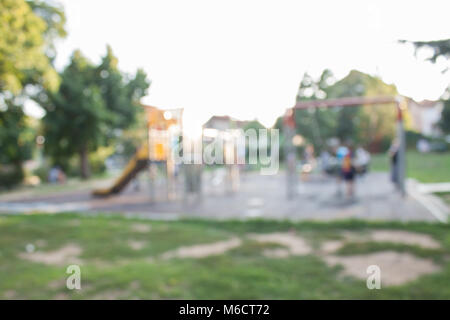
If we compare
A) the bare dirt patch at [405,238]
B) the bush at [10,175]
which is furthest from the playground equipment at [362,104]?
the bush at [10,175]

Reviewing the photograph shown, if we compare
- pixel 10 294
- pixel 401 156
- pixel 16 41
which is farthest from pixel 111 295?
pixel 401 156

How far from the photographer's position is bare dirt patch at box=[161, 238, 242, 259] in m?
5.57

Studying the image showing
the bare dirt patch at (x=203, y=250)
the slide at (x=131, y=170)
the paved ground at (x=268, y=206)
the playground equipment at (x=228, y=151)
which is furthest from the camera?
the playground equipment at (x=228, y=151)

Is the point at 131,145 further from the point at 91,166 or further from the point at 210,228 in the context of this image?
the point at 210,228

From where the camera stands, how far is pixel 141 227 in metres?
7.96

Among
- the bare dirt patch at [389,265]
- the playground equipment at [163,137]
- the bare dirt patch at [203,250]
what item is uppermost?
the playground equipment at [163,137]

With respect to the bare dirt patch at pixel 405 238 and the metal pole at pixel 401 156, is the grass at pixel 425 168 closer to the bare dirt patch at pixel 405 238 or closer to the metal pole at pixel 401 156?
the metal pole at pixel 401 156

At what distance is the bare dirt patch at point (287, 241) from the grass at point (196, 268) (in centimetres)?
21

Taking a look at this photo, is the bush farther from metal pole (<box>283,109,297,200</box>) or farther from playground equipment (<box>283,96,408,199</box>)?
playground equipment (<box>283,96,408,199</box>)

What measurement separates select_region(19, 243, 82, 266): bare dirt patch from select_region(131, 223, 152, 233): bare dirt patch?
149 cm

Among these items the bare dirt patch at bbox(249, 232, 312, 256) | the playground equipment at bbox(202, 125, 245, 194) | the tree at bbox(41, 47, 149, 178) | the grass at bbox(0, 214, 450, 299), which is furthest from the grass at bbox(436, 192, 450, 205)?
the tree at bbox(41, 47, 149, 178)

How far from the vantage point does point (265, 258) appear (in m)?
5.29

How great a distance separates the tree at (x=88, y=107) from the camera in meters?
22.3
